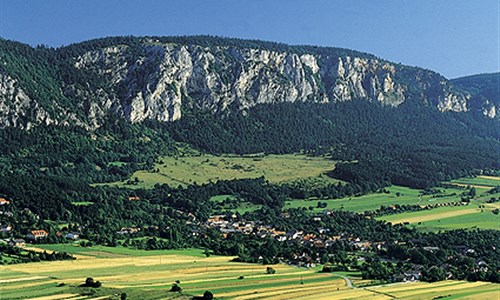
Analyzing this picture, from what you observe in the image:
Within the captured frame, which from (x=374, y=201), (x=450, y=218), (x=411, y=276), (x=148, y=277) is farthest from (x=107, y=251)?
(x=374, y=201)

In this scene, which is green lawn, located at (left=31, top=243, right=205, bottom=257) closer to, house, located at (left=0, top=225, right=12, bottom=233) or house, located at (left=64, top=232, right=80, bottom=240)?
house, located at (left=64, top=232, right=80, bottom=240)

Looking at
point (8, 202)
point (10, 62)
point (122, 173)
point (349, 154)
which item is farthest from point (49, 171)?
point (349, 154)

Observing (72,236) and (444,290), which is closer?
(444,290)

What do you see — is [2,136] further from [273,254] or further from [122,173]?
[273,254]

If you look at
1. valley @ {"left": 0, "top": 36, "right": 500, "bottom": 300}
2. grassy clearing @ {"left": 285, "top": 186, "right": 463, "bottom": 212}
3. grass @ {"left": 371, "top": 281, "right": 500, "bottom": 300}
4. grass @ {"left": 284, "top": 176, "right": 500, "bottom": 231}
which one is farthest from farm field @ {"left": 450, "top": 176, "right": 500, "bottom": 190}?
grass @ {"left": 371, "top": 281, "right": 500, "bottom": 300}

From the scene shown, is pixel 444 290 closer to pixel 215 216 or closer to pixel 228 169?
pixel 215 216

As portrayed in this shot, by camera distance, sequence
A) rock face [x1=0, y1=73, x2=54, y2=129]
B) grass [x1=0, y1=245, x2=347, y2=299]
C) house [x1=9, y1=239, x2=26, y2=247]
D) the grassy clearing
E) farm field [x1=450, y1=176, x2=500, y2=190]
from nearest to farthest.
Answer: grass [x1=0, y1=245, x2=347, y2=299], house [x1=9, y1=239, x2=26, y2=247], the grassy clearing, farm field [x1=450, y1=176, x2=500, y2=190], rock face [x1=0, y1=73, x2=54, y2=129]

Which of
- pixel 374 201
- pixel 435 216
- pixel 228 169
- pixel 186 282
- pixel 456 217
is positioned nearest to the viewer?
pixel 186 282
